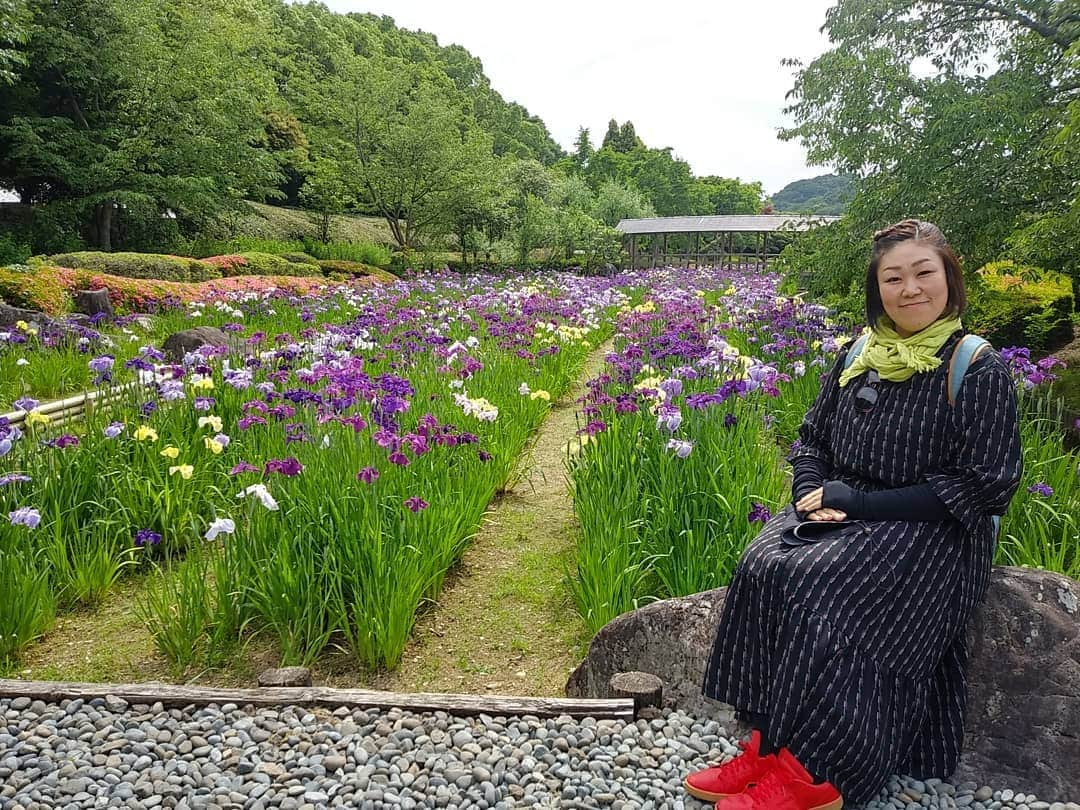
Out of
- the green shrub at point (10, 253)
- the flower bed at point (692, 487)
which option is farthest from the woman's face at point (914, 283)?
the green shrub at point (10, 253)

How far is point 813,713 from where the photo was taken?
1.76 m

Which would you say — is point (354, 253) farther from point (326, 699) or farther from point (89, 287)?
point (326, 699)

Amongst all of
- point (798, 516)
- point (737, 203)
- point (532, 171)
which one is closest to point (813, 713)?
point (798, 516)

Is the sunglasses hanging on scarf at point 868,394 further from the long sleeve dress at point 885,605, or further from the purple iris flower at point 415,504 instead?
the purple iris flower at point 415,504

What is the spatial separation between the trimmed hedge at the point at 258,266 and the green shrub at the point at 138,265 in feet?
3.07

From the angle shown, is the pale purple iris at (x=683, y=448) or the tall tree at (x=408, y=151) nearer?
the pale purple iris at (x=683, y=448)

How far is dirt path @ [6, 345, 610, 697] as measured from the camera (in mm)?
2914

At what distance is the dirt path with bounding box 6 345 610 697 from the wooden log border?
40 cm

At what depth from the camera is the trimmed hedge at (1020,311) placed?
7070 millimetres

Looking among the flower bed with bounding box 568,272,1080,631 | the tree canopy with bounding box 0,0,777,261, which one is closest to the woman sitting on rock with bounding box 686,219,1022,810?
the flower bed with bounding box 568,272,1080,631

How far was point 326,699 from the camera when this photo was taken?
240cm

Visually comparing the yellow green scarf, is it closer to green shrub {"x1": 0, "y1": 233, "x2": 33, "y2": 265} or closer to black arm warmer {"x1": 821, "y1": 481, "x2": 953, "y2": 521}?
black arm warmer {"x1": 821, "y1": 481, "x2": 953, "y2": 521}

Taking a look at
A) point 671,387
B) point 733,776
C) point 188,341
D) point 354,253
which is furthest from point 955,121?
point 354,253

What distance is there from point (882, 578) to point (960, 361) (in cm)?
61
